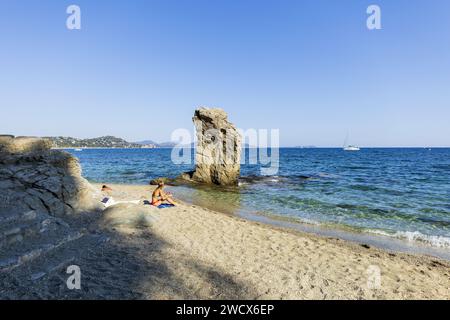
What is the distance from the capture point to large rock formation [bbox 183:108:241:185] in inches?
1090

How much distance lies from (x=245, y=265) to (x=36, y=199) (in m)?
6.93

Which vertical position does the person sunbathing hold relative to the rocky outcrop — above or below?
below

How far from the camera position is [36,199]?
901cm

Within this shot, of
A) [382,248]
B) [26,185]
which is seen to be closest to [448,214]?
[382,248]

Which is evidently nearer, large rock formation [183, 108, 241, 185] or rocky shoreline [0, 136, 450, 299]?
rocky shoreline [0, 136, 450, 299]

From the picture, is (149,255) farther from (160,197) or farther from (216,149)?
(216,149)

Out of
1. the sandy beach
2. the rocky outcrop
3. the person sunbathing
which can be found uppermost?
the rocky outcrop

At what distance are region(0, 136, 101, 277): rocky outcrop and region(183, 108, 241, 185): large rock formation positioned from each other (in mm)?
16726

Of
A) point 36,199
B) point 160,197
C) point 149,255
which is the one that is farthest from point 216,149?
point 149,255

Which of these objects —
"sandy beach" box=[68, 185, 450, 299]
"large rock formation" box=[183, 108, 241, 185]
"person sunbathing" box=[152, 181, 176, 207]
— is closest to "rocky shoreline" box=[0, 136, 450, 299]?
"sandy beach" box=[68, 185, 450, 299]

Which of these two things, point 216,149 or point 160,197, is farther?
point 216,149

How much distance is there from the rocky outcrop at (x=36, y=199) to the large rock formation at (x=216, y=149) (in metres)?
16.7

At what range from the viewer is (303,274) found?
7.22 metres

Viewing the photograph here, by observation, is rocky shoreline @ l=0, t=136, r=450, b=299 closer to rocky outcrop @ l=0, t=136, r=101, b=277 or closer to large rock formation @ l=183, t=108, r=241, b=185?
rocky outcrop @ l=0, t=136, r=101, b=277
